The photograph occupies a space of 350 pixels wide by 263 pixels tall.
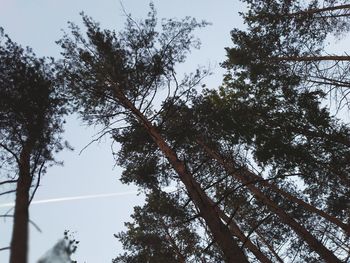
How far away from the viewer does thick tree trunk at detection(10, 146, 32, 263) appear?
4586 mm

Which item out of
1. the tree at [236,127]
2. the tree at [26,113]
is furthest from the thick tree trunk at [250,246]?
the tree at [26,113]

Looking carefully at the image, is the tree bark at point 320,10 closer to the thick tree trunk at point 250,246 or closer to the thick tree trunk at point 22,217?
the thick tree trunk at point 250,246

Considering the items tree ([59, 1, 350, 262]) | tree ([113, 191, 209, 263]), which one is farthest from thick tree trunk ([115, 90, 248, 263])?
tree ([113, 191, 209, 263])

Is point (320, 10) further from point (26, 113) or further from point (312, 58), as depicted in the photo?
point (26, 113)

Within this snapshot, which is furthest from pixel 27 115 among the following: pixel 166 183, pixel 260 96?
pixel 260 96

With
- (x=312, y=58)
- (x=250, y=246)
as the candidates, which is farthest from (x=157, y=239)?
(x=312, y=58)

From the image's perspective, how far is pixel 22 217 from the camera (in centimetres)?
526

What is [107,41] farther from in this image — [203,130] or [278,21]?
[278,21]

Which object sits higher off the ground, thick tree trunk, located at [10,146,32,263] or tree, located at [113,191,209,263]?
tree, located at [113,191,209,263]

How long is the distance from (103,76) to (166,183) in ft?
12.4

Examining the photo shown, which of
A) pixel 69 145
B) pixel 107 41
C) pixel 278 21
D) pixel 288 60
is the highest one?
pixel 107 41

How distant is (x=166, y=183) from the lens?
11.4 metres

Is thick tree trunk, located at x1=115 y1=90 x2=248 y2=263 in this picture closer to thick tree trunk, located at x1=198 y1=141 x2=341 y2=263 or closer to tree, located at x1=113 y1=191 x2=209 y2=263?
thick tree trunk, located at x1=198 y1=141 x2=341 y2=263

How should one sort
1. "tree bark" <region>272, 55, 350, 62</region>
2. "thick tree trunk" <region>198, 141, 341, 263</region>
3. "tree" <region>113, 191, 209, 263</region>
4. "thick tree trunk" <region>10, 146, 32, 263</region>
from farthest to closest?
"tree" <region>113, 191, 209, 263</region> → "tree bark" <region>272, 55, 350, 62</region> → "thick tree trunk" <region>198, 141, 341, 263</region> → "thick tree trunk" <region>10, 146, 32, 263</region>
